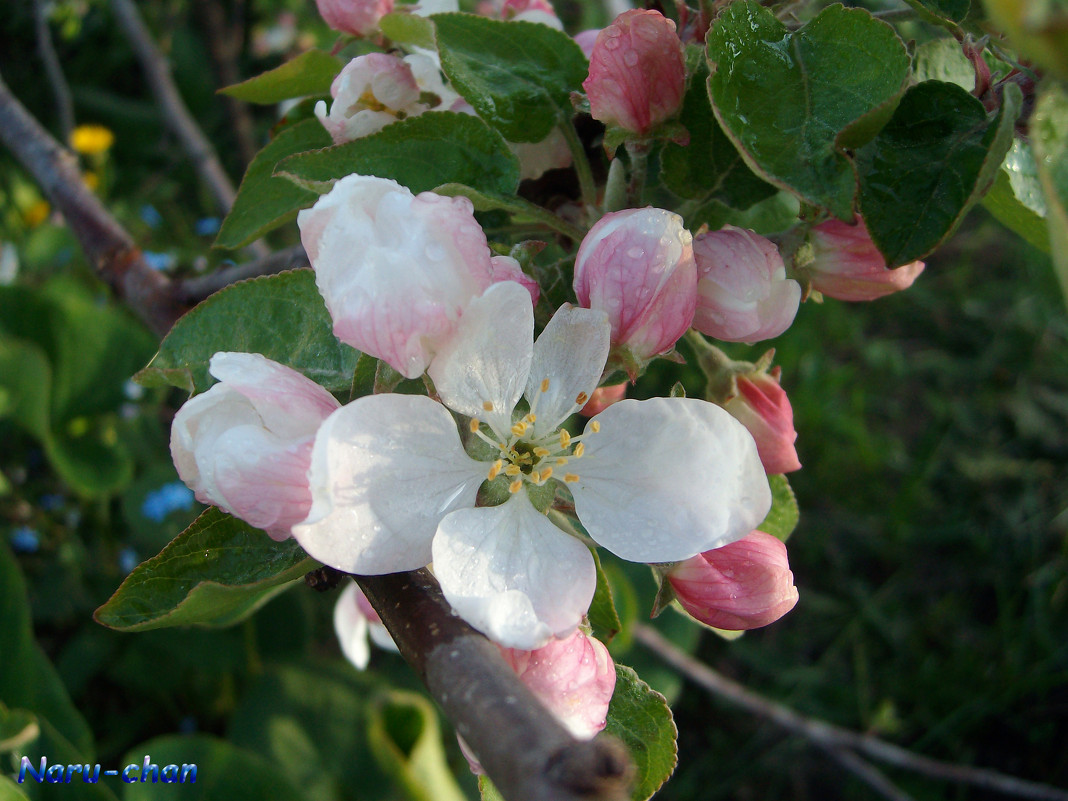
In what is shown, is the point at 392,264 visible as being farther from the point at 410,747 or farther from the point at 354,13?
the point at 410,747

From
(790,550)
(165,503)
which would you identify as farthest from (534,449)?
(790,550)

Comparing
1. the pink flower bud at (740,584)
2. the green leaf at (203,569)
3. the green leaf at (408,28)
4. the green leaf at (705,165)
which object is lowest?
the pink flower bud at (740,584)

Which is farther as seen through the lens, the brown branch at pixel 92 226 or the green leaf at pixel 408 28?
the brown branch at pixel 92 226

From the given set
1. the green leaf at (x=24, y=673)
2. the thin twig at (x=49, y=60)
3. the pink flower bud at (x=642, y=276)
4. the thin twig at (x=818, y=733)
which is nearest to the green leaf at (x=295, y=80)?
the pink flower bud at (x=642, y=276)

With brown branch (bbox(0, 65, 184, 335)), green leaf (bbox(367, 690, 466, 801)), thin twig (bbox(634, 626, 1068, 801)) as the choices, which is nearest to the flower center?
brown branch (bbox(0, 65, 184, 335))

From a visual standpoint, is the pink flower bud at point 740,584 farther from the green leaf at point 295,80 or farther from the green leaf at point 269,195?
the green leaf at point 295,80

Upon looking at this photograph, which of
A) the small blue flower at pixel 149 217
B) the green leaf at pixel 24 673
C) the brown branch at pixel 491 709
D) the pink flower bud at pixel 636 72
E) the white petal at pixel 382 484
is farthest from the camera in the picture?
the small blue flower at pixel 149 217
